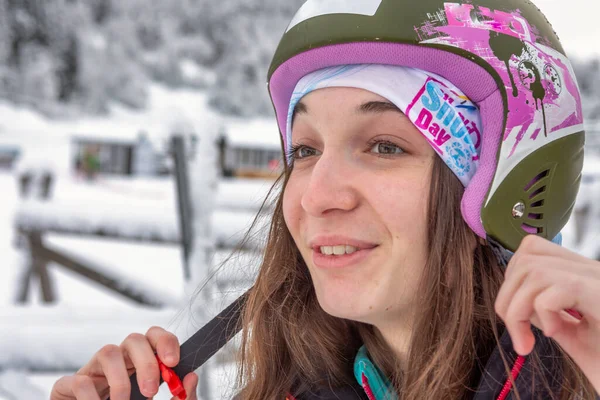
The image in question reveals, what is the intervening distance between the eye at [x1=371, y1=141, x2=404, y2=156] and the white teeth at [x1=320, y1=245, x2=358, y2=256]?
0.22 m

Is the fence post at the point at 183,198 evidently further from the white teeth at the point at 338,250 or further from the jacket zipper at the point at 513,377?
the jacket zipper at the point at 513,377

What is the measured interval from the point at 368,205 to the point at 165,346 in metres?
0.53

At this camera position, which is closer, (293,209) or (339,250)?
(339,250)

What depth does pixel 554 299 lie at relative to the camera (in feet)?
Answer: 2.41

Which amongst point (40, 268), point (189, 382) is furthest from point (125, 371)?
point (40, 268)

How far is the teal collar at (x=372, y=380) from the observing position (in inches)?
55.4

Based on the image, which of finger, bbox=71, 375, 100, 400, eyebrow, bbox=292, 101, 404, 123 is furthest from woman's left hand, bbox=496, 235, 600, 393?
finger, bbox=71, 375, 100, 400

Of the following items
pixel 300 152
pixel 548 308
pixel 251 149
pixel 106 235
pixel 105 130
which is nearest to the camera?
pixel 548 308

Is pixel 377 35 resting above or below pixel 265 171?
above

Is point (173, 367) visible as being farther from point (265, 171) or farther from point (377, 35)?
point (265, 171)

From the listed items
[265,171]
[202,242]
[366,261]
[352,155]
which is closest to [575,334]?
[366,261]

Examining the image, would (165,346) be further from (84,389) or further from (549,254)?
(549,254)

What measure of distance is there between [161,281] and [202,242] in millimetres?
3880

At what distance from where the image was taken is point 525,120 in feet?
4.20
